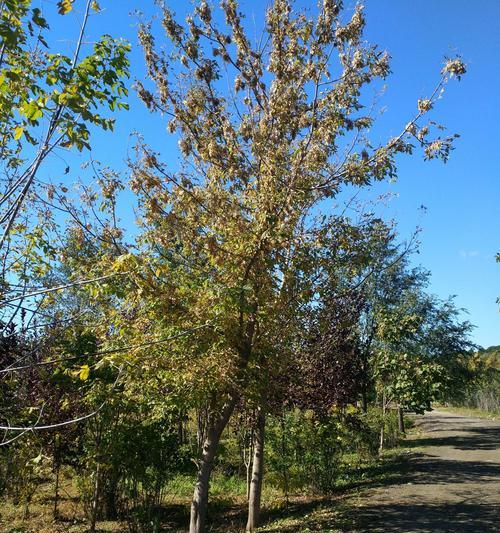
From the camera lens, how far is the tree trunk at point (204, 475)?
6.86 m

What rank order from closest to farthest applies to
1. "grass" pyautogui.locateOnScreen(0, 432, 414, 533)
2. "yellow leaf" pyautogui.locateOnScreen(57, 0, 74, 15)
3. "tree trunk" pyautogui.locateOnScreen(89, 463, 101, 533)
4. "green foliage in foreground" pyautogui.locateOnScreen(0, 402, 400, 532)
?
"yellow leaf" pyautogui.locateOnScreen(57, 0, 74, 15)
"green foliage in foreground" pyautogui.locateOnScreen(0, 402, 400, 532)
"tree trunk" pyautogui.locateOnScreen(89, 463, 101, 533)
"grass" pyautogui.locateOnScreen(0, 432, 414, 533)

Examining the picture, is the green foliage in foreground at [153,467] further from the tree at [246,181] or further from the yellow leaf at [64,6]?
the yellow leaf at [64,6]

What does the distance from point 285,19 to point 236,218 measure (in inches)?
117

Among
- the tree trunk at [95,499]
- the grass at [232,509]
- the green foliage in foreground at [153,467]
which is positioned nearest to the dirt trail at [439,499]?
the grass at [232,509]

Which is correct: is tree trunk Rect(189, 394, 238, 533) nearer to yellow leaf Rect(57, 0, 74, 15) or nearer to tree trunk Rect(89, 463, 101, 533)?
tree trunk Rect(89, 463, 101, 533)

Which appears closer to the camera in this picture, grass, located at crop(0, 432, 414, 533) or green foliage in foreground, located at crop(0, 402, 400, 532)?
green foliage in foreground, located at crop(0, 402, 400, 532)

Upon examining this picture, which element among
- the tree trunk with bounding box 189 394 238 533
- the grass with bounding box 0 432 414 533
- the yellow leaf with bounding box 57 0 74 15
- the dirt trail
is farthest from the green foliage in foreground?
the yellow leaf with bounding box 57 0 74 15

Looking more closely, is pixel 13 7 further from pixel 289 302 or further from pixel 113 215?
pixel 289 302

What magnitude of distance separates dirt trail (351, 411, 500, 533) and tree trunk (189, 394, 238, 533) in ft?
7.75

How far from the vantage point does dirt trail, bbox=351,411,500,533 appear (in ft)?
24.1

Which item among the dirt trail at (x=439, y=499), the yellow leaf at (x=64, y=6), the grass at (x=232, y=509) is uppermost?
the yellow leaf at (x=64, y=6)

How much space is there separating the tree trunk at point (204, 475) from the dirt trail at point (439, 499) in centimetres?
236

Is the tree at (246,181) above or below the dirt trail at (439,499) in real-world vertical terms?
above

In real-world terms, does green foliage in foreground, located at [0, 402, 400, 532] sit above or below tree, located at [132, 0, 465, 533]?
below
